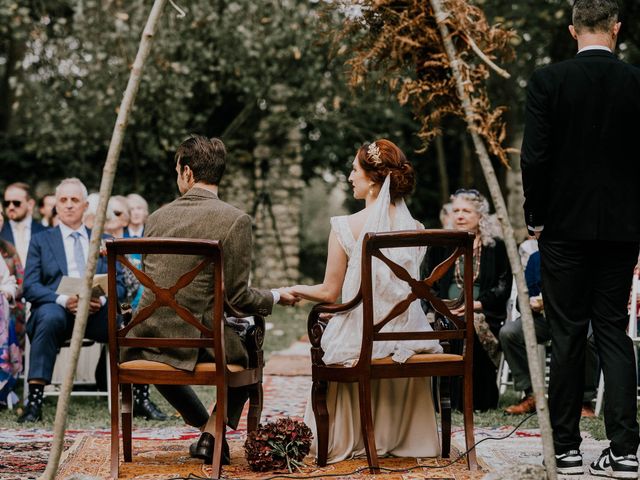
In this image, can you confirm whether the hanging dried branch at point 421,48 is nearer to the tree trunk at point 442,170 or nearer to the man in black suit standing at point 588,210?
the man in black suit standing at point 588,210

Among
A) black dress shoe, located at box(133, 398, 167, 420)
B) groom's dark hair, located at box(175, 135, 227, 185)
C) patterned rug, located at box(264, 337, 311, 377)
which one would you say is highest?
groom's dark hair, located at box(175, 135, 227, 185)

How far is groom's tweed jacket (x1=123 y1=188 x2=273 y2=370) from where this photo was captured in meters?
4.72

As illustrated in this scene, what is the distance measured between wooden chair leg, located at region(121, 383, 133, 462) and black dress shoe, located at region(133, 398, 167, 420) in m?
1.83

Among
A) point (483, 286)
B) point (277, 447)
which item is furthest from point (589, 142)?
point (483, 286)

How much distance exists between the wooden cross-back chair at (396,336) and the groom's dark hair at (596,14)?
113 centimetres

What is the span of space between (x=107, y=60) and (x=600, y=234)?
40.0ft

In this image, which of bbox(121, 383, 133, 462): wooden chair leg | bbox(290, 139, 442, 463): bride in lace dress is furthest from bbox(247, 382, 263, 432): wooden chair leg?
bbox(121, 383, 133, 462): wooden chair leg

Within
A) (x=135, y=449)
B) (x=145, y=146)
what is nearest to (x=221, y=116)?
(x=145, y=146)

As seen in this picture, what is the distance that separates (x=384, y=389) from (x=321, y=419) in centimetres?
40

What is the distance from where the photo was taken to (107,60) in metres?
15.3

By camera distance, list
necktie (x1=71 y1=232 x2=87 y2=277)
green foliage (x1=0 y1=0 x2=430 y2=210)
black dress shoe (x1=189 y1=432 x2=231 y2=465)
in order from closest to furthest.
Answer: black dress shoe (x1=189 y1=432 x2=231 y2=465), necktie (x1=71 y1=232 x2=87 y2=277), green foliage (x1=0 y1=0 x2=430 y2=210)

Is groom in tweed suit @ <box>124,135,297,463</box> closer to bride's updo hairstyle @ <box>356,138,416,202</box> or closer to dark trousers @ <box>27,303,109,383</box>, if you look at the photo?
bride's updo hairstyle @ <box>356,138,416,202</box>

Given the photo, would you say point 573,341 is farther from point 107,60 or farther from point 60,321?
point 107,60

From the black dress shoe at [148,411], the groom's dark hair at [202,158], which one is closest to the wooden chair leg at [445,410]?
the groom's dark hair at [202,158]
